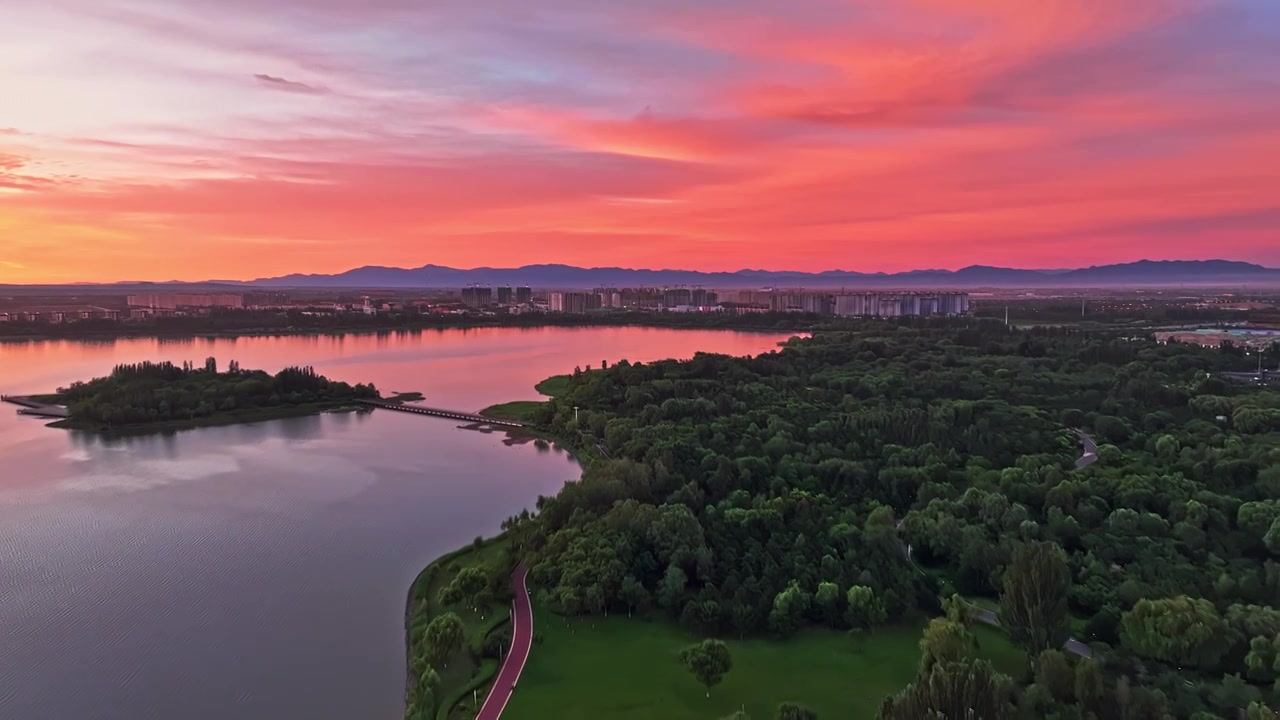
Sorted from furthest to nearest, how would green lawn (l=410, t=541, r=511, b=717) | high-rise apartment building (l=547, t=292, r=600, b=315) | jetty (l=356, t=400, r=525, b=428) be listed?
high-rise apartment building (l=547, t=292, r=600, b=315), jetty (l=356, t=400, r=525, b=428), green lawn (l=410, t=541, r=511, b=717)

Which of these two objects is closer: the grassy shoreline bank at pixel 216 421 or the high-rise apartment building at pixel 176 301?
the grassy shoreline bank at pixel 216 421

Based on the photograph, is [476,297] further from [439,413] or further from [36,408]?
[439,413]

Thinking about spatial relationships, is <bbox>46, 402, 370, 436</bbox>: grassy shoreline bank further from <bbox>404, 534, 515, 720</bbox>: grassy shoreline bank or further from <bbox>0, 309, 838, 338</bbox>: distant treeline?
<bbox>0, 309, 838, 338</bbox>: distant treeline

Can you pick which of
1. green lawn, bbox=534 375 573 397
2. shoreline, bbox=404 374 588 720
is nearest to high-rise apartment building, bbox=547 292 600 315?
green lawn, bbox=534 375 573 397

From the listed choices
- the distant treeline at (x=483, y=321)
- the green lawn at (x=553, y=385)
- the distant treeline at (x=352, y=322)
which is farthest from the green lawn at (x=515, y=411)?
the distant treeline at (x=352, y=322)

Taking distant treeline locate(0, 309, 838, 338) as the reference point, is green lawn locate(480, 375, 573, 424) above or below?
below

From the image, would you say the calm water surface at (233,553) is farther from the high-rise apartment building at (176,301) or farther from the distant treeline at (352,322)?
the high-rise apartment building at (176,301)
